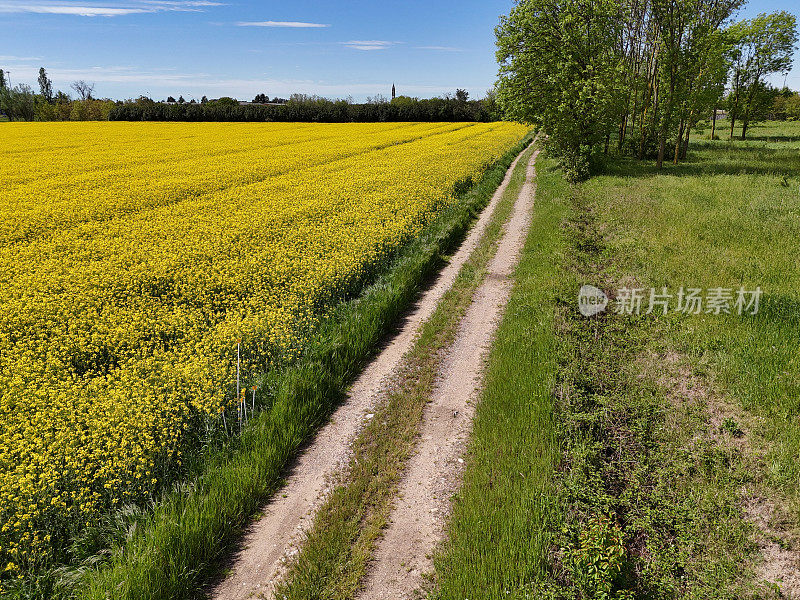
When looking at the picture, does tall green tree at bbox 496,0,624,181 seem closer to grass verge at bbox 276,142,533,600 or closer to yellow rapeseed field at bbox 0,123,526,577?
yellow rapeseed field at bbox 0,123,526,577

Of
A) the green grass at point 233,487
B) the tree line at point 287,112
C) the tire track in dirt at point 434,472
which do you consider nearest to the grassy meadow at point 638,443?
the tire track in dirt at point 434,472

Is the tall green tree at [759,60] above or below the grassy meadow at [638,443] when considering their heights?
above

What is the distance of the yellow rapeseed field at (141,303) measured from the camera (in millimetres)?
5180

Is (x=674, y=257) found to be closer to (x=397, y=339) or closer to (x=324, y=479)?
(x=397, y=339)

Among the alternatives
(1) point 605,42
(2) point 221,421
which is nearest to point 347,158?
(1) point 605,42

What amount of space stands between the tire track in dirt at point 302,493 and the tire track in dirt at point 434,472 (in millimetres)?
896

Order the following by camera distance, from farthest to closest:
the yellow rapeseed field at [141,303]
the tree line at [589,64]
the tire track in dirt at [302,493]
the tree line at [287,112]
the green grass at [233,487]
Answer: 1. the tree line at [287,112]
2. the tree line at [589,64]
3. the yellow rapeseed field at [141,303]
4. the tire track in dirt at [302,493]
5. the green grass at [233,487]

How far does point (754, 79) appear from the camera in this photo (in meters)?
43.7

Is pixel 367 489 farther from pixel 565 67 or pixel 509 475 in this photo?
pixel 565 67

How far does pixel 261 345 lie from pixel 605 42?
29.6m

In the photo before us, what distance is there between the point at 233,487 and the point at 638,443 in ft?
16.2

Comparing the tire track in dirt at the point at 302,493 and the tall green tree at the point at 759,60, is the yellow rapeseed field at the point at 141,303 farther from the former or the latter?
the tall green tree at the point at 759,60

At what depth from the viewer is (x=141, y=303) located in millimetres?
9492

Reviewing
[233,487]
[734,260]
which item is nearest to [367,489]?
[233,487]
